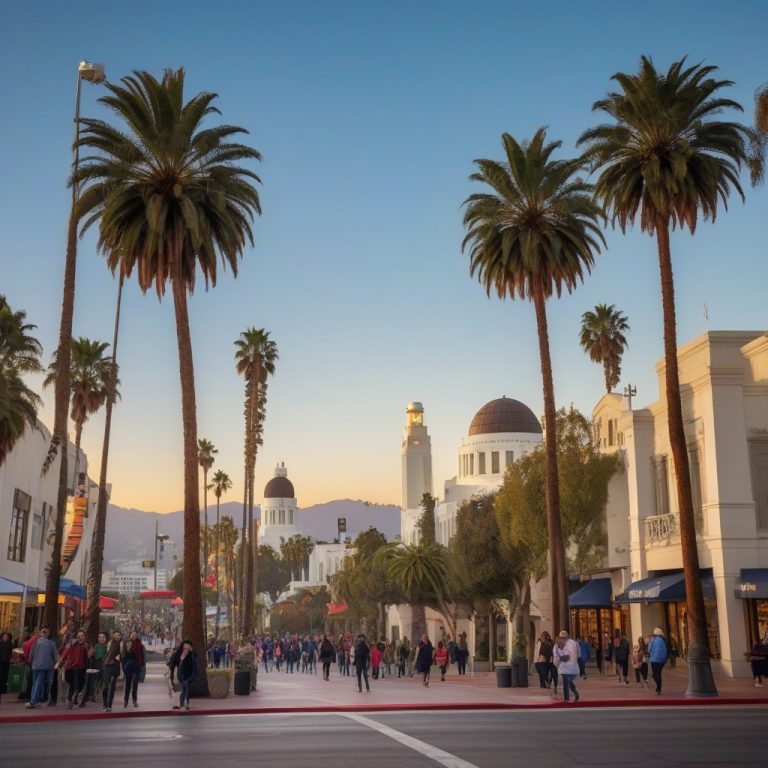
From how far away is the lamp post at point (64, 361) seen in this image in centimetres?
2988

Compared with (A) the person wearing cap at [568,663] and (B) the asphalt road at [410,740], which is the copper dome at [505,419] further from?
(B) the asphalt road at [410,740]

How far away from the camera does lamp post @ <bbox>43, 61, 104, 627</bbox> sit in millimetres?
29875

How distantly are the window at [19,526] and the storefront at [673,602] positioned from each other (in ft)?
89.1

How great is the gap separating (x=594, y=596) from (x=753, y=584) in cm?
1250

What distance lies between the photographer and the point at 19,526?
47.6m

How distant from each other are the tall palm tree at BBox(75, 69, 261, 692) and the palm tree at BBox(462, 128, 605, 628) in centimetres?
890

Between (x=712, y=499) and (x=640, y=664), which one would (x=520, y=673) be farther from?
(x=712, y=499)

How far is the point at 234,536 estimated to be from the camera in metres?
116

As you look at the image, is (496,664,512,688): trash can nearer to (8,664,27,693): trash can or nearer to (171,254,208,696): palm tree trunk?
(171,254,208,696): palm tree trunk

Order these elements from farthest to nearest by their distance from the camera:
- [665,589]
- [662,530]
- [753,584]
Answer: [662,530] → [665,589] → [753,584]

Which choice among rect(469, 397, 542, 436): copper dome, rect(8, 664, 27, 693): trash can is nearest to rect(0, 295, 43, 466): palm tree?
rect(8, 664, 27, 693): trash can

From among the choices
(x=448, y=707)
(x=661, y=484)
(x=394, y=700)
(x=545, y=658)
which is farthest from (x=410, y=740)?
(x=661, y=484)

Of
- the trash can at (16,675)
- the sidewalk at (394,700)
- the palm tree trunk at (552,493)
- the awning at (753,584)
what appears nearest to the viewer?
the sidewalk at (394,700)

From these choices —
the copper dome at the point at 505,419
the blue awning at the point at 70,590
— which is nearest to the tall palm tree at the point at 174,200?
the blue awning at the point at 70,590
